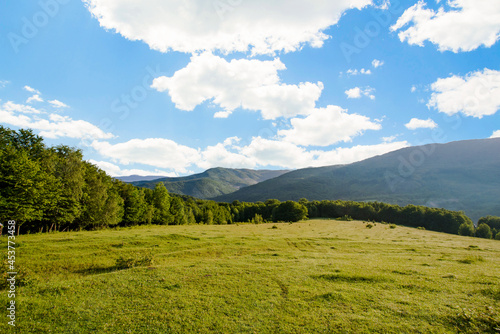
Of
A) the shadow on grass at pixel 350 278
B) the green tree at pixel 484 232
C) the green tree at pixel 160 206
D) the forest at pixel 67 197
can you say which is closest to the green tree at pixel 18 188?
the forest at pixel 67 197

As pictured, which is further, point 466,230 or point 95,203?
point 466,230

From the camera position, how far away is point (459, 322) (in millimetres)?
12312

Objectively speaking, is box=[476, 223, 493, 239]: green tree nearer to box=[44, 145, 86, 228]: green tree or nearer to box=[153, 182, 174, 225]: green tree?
box=[153, 182, 174, 225]: green tree

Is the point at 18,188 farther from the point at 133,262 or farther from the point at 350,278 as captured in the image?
the point at 350,278

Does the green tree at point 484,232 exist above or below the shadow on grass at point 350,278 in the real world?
below

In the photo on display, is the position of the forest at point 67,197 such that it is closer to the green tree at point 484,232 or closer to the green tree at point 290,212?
the green tree at point 484,232

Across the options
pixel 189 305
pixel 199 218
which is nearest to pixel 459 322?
pixel 189 305

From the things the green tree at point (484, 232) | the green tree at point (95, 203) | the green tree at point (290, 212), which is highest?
the green tree at point (95, 203)

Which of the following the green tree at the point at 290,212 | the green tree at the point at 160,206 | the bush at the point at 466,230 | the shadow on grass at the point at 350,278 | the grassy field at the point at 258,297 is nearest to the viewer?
the grassy field at the point at 258,297

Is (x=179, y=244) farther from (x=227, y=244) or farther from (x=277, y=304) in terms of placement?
(x=277, y=304)

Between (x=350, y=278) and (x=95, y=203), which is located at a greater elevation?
(x=95, y=203)

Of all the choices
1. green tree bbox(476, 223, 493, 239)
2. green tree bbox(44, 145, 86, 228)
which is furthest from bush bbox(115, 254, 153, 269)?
green tree bbox(476, 223, 493, 239)

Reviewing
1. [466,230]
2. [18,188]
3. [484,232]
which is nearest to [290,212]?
[466,230]

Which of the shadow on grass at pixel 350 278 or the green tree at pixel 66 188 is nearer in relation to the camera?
the shadow on grass at pixel 350 278
